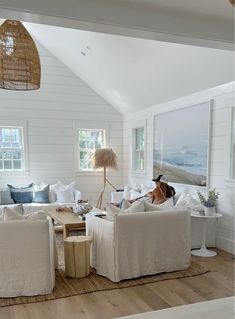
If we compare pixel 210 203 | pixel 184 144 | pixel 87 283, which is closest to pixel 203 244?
pixel 210 203

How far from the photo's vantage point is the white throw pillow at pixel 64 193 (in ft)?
20.0

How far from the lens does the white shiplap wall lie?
6434 millimetres

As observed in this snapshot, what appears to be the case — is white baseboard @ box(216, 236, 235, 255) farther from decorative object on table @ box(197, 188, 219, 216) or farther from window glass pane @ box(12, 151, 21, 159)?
window glass pane @ box(12, 151, 21, 159)

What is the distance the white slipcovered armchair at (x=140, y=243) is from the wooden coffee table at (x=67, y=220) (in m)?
0.50

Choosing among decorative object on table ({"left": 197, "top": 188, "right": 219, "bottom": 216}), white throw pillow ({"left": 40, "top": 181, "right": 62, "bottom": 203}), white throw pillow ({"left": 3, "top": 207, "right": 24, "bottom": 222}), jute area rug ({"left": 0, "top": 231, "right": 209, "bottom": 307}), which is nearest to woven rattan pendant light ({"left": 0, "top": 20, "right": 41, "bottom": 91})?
white throw pillow ({"left": 3, "top": 207, "right": 24, "bottom": 222})

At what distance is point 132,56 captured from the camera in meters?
4.73

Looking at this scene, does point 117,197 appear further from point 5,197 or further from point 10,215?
point 10,215

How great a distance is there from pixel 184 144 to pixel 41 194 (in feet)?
10.1

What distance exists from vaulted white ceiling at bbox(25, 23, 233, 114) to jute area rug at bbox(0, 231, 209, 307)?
2.64 m

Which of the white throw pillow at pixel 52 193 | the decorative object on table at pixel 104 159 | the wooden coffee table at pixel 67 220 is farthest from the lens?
the decorative object on table at pixel 104 159

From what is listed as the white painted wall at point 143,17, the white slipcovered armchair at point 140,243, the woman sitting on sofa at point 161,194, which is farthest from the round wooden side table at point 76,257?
the white painted wall at point 143,17

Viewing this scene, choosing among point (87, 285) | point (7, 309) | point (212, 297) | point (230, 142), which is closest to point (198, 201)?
point (230, 142)

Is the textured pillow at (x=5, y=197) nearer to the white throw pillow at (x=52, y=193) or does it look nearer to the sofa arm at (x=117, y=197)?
the white throw pillow at (x=52, y=193)

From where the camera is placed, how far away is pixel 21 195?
5.95m
